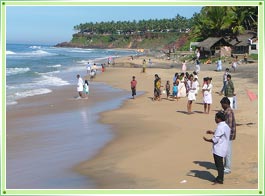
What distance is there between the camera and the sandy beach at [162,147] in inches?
300

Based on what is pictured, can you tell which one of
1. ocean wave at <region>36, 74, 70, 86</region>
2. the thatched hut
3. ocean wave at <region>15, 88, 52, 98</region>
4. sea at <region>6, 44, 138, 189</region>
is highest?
the thatched hut

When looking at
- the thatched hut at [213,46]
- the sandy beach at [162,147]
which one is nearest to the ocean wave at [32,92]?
the sandy beach at [162,147]

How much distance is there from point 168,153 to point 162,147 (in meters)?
0.63

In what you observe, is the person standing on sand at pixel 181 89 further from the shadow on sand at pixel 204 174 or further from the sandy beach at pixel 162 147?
the shadow on sand at pixel 204 174

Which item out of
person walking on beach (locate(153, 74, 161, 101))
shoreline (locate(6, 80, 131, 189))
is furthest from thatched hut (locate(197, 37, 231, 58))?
shoreline (locate(6, 80, 131, 189))

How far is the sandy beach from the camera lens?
25.0 ft

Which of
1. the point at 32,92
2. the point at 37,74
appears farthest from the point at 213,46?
the point at 32,92

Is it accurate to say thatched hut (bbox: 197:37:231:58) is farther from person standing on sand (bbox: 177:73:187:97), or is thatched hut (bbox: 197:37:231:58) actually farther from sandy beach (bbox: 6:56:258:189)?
sandy beach (bbox: 6:56:258:189)

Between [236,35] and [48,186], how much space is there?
46.5m

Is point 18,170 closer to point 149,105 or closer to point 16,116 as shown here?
point 16,116

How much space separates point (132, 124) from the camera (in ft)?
44.4

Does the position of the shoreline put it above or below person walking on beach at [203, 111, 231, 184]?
below

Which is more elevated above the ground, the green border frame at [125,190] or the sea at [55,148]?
the green border frame at [125,190]

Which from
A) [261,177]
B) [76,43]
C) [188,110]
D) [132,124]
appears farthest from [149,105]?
[76,43]
